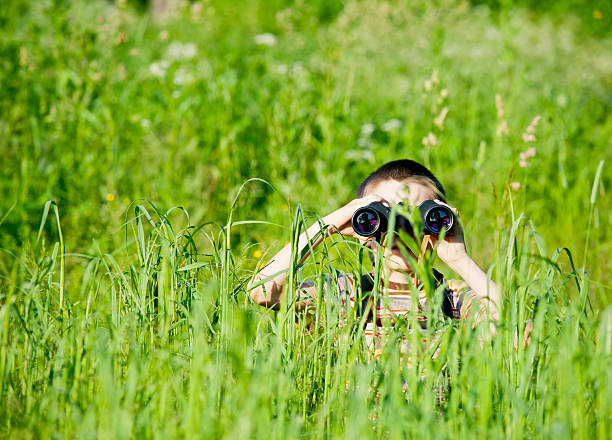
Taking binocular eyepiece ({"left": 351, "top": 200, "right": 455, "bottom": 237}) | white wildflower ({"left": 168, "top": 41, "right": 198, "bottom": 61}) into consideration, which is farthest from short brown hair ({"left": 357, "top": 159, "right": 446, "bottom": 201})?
white wildflower ({"left": 168, "top": 41, "right": 198, "bottom": 61})

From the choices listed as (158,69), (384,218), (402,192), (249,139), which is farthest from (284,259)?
(158,69)

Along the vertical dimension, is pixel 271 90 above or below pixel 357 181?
above

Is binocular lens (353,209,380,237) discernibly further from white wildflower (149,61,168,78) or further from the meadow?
white wildflower (149,61,168,78)

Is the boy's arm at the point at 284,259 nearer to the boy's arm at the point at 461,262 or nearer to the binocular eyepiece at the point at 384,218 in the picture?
the binocular eyepiece at the point at 384,218

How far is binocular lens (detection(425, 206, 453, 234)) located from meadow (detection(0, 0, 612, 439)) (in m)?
0.18

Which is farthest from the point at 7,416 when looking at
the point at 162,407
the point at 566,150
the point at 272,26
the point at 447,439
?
the point at 272,26

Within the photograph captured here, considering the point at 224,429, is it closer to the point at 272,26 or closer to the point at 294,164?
the point at 294,164

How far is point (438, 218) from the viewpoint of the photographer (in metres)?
1.83

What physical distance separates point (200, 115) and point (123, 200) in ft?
3.26

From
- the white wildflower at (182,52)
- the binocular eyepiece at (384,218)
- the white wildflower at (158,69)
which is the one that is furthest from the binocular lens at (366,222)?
the white wildflower at (182,52)

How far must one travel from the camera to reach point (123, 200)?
316 centimetres

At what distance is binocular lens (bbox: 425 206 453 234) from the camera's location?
181 centimetres

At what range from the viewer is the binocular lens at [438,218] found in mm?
1814

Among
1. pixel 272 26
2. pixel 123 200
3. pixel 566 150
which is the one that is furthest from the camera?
pixel 272 26
